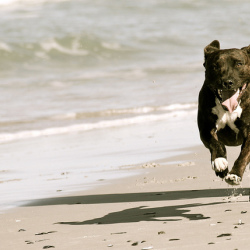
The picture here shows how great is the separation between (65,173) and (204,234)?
3825 millimetres

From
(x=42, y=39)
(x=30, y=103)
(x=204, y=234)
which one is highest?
(x=42, y=39)

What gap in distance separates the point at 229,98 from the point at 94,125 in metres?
7.11

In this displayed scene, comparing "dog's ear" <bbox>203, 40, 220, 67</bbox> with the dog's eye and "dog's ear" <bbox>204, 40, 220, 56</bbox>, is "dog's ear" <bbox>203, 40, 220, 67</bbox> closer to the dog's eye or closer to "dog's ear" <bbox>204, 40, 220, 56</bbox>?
"dog's ear" <bbox>204, 40, 220, 56</bbox>

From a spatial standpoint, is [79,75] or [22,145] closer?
[22,145]

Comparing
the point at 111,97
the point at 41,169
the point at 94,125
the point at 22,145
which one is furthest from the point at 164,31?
the point at 41,169

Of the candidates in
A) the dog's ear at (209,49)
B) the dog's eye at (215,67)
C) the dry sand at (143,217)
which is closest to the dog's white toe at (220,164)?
the dry sand at (143,217)

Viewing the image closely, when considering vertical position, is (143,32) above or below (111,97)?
above

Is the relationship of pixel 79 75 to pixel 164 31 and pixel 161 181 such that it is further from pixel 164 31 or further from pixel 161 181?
pixel 161 181

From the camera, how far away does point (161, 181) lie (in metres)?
7.73

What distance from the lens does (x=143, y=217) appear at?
591 cm

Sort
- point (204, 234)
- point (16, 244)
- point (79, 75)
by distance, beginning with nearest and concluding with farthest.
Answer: point (204, 234)
point (16, 244)
point (79, 75)

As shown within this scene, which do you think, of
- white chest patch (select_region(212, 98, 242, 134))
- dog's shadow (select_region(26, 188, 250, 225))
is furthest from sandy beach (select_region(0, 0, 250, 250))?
white chest patch (select_region(212, 98, 242, 134))

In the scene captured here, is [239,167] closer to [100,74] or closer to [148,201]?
[148,201]

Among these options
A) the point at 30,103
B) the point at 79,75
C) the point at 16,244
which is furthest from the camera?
the point at 79,75
